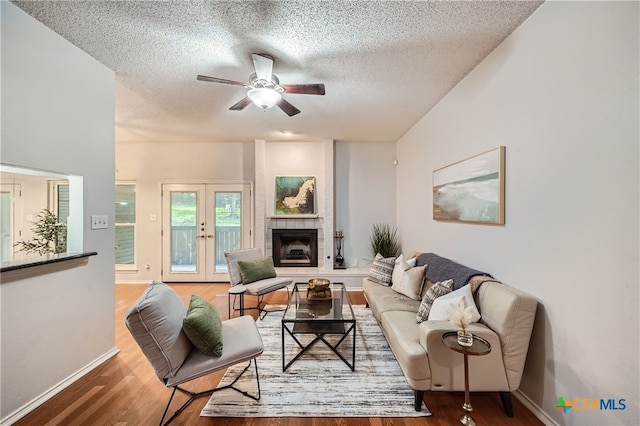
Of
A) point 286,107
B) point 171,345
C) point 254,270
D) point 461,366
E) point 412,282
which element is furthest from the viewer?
point 254,270

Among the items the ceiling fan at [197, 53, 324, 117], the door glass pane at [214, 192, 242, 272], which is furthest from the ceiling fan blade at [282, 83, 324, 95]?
the door glass pane at [214, 192, 242, 272]

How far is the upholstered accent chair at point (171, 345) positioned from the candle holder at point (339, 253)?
3166 millimetres

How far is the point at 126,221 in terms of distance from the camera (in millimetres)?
5141

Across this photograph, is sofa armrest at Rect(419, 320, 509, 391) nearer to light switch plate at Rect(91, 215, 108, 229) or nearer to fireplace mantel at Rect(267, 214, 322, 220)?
light switch plate at Rect(91, 215, 108, 229)

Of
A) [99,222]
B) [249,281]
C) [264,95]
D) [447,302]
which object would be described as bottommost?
[249,281]

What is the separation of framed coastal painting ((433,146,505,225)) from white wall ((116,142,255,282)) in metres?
3.59

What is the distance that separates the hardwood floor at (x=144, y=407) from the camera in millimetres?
1712

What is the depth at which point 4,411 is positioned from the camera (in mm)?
1676

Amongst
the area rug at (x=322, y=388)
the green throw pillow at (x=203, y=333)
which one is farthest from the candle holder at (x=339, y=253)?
the green throw pillow at (x=203, y=333)

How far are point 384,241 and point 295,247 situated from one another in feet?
5.69

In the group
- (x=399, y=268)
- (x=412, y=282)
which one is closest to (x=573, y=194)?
(x=412, y=282)

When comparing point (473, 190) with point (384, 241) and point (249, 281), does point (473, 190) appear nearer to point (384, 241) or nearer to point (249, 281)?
point (384, 241)

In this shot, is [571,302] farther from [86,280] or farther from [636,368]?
[86,280]

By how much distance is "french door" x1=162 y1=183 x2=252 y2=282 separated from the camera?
5129 mm
